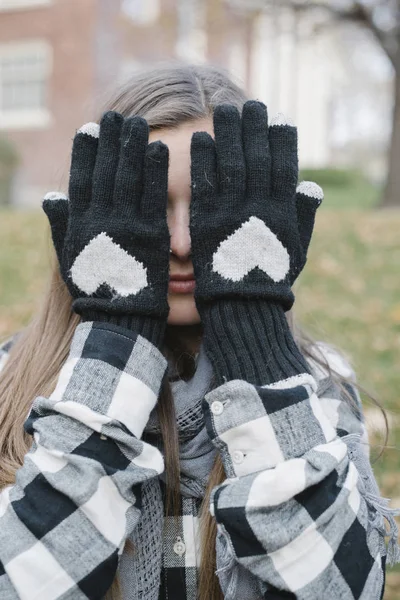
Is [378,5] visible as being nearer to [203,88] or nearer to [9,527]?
[203,88]

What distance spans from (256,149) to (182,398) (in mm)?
564

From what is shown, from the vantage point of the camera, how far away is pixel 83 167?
4.98ft

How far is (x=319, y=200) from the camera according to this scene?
1607 millimetres

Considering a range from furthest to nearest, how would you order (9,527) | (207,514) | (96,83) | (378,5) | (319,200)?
1. (96,83)
2. (378,5)
3. (319,200)
4. (207,514)
5. (9,527)

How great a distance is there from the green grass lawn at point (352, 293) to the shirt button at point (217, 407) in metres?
1.41

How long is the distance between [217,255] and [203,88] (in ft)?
1.51

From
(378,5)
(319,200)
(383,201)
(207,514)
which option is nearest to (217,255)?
(319,200)

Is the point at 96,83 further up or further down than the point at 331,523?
further up

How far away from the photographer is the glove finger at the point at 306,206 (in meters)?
1.58

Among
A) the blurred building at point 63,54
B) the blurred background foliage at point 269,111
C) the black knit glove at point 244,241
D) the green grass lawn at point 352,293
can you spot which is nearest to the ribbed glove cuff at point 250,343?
Result: the black knit glove at point 244,241

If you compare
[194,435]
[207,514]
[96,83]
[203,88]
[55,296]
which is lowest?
[207,514]

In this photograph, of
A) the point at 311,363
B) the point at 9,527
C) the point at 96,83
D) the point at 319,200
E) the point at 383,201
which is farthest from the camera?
the point at 96,83

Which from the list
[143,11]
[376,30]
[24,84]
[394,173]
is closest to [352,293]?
[394,173]

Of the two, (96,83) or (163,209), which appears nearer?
(163,209)
